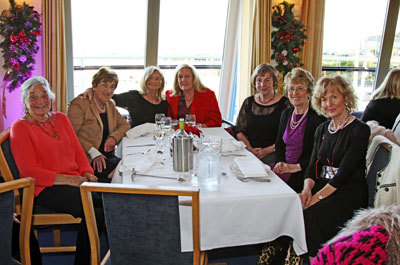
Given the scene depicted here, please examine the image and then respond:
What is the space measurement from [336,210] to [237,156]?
0.67 meters

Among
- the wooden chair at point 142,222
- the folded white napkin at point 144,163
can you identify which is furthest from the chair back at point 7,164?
the wooden chair at point 142,222

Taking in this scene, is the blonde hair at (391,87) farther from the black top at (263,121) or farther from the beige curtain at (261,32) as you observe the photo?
the beige curtain at (261,32)

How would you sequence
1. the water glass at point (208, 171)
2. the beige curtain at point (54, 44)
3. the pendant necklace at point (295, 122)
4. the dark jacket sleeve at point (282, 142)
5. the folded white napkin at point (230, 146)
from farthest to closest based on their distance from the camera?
the beige curtain at point (54, 44) → the dark jacket sleeve at point (282, 142) → the pendant necklace at point (295, 122) → the folded white napkin at point (230, 146) → the water glass at point (208, 171)

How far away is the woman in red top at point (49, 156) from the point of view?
209cm

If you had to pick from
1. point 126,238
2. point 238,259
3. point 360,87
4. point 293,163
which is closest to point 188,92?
point 293,163

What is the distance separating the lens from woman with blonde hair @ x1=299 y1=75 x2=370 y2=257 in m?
1.99

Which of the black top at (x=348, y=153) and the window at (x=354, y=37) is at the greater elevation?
the window at (x=354, y=37)

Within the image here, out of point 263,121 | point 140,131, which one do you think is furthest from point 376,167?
point 140,131

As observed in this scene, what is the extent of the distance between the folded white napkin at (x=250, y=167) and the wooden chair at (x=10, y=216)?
3.38ft

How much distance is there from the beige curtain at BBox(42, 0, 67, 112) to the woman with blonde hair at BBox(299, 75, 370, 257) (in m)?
2.71

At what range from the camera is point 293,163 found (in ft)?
8.75

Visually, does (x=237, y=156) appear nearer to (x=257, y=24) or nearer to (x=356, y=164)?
(x=356, y=164)

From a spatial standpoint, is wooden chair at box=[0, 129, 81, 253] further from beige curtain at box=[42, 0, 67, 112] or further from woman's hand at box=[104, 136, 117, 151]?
beige curtain at box=[42, 0, 67, 112]

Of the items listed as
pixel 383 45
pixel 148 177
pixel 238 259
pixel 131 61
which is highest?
pixel 383 45
